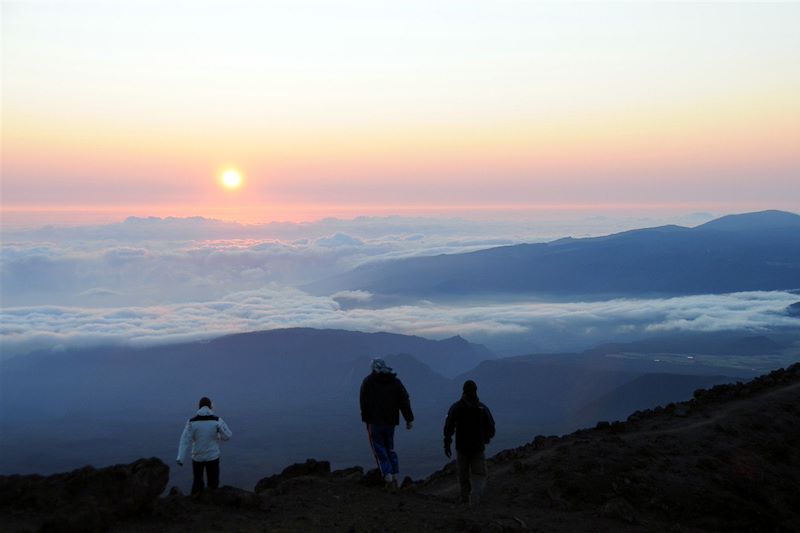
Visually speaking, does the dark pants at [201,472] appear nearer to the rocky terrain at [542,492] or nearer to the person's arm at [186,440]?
the person's arm at [186,440]

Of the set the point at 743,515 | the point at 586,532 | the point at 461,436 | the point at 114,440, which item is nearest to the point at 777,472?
the point at 743,515

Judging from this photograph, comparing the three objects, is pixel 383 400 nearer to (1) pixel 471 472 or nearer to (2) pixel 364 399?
(2) pixel 364 399

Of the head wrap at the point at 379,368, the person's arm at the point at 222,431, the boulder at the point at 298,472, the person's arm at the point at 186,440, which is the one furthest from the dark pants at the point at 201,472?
the head wrap at the point at 379,368

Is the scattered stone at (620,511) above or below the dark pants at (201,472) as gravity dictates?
below

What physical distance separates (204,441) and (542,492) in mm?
6818

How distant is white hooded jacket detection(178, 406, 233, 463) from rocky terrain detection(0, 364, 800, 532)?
78cm

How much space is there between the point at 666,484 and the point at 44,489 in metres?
11.6

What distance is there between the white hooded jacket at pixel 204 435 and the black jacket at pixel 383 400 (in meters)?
2.53

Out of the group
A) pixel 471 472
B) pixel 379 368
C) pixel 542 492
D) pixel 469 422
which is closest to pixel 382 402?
pixel 379 368

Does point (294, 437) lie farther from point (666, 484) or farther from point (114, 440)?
point (666, 484)

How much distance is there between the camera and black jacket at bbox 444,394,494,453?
515 inches

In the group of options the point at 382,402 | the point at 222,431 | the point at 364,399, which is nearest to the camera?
the point at 222,431

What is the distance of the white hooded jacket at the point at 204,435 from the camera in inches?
516

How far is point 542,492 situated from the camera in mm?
15250
